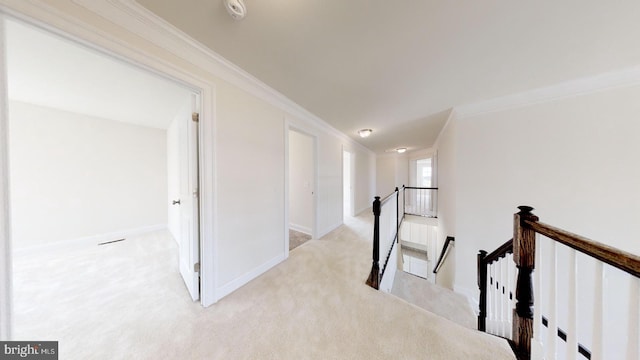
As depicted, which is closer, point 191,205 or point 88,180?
point 191,205

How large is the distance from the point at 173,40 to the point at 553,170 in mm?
3813

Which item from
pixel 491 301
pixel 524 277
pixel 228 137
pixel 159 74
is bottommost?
pixel 491 301

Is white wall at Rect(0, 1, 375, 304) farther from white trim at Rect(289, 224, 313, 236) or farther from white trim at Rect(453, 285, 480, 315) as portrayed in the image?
white trim at Rect(453, 285, 480, 315)

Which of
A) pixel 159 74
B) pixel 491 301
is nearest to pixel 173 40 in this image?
pixel 159 74

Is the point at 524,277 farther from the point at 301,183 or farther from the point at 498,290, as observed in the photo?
the point at 301,183

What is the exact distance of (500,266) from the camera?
1.65m

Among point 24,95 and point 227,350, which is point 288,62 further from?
point 24,95

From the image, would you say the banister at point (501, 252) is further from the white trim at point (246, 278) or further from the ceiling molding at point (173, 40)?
the ceiling molding at point (173, 40)

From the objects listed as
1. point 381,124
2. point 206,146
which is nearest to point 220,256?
point 206,146

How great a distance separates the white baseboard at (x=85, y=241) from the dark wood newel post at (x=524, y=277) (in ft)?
17.9

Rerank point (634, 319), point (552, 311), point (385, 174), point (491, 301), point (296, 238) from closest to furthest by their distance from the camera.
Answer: point (634, 319) → point (552, 311) → point (491, 301) → point (296, 238) → point (385, 174)

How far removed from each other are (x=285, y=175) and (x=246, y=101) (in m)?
1.02

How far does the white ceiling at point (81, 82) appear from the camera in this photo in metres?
1.45

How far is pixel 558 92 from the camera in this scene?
6.17ft
